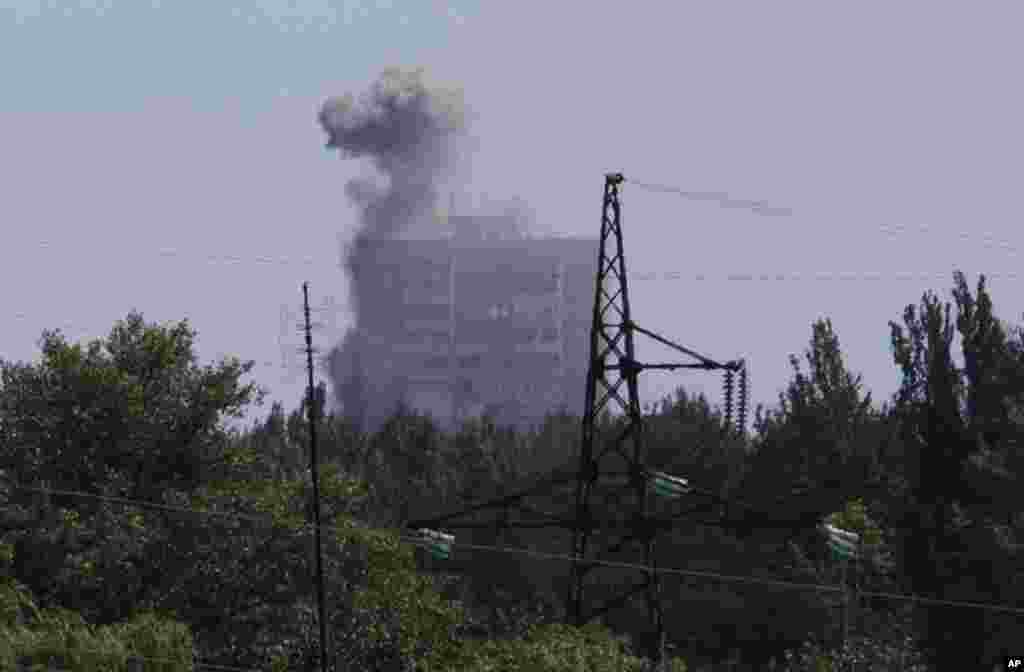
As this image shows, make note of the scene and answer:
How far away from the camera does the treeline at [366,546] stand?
35219 millimetres

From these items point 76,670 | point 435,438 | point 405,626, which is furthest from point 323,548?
point 435,438

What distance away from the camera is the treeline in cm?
3522

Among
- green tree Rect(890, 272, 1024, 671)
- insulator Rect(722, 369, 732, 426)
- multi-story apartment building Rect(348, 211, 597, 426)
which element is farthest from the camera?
multi-story apartment building Rect(348, 211, 597, 426)

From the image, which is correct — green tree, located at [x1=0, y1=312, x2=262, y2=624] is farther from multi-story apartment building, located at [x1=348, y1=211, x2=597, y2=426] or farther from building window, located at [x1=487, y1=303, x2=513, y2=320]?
building window, located at [x1=487, y1=303, x2=513, y2=320]

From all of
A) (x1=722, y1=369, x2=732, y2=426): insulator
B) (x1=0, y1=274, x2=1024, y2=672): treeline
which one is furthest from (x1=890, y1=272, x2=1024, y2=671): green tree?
(x1=722, y1=369, x2=732, y2=426): insulator

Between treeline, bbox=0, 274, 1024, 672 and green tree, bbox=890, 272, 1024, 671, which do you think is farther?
green tree, bbox=890, 272, 1024, 671

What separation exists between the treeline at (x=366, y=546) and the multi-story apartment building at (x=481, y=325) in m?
130

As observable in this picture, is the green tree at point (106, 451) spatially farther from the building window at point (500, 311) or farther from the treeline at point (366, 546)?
the building window at point (500, 311)

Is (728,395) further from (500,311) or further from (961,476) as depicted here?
(500,311)

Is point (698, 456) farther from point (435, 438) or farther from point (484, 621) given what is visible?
point (435, 438)

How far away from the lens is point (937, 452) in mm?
47219

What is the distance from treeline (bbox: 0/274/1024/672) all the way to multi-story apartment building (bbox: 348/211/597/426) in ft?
428

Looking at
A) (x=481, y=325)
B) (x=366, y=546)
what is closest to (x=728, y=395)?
(x=366, y=546)

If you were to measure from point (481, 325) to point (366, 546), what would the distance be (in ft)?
513
